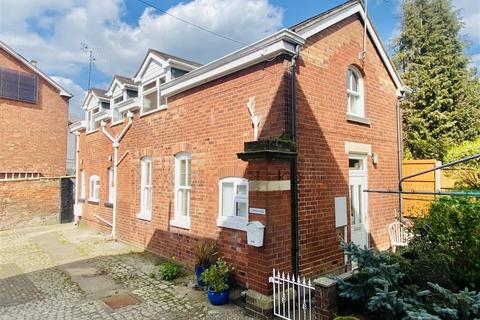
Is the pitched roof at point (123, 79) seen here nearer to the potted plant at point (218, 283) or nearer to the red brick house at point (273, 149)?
the red brick house at point (273, 149)

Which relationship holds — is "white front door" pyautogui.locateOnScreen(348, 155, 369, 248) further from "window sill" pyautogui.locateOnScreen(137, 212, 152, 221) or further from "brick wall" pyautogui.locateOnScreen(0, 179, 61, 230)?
"brick wall" pyautogui.locateOnScreen(0, 179, 61, 230)

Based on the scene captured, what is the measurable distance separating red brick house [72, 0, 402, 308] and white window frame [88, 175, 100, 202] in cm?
415

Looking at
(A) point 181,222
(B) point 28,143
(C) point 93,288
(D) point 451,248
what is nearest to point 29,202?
(B) point 28,143

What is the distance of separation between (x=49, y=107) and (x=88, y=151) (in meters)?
6.83

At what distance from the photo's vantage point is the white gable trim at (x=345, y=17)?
22.3 ft

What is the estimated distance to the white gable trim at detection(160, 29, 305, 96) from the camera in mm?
5969

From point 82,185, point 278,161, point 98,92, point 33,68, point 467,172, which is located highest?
point 33,68

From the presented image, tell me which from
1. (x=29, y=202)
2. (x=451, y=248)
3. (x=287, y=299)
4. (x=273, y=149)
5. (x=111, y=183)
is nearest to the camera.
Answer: (x=451, y=248)

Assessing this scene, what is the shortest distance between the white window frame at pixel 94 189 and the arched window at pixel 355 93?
1145cm

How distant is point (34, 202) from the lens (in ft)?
57.4

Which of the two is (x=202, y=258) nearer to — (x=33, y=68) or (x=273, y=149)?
(x=273, y=149)

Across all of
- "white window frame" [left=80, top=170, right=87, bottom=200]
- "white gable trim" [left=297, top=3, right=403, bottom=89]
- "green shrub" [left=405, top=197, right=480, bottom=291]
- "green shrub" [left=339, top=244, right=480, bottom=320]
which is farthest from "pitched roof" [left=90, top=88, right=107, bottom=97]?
"green shrub" [left=405, top=197, right=480, bottom=291]

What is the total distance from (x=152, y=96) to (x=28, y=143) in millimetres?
12287

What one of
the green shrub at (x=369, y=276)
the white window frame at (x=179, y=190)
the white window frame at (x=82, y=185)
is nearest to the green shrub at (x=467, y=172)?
the green shrub at (x=369, y=276)
